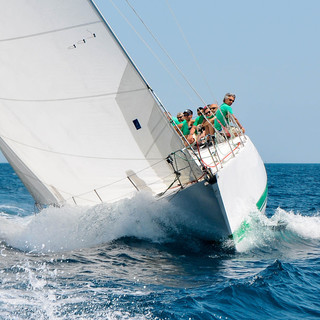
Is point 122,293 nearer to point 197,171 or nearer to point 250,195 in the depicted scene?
point 197,171

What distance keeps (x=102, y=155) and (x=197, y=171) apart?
1.50 meters

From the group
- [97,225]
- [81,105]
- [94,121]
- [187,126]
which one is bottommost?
[97,225]

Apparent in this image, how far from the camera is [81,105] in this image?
26.9 ft

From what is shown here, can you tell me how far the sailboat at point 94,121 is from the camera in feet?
25.6

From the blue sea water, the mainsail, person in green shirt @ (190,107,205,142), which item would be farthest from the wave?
person in green shirt @ (190,107,205,142)

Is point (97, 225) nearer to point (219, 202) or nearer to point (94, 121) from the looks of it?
point (94, 121)

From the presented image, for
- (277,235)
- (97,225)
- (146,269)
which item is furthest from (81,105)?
(277,235)

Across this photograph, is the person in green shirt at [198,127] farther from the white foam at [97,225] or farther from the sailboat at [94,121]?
the white foam at [97,225]

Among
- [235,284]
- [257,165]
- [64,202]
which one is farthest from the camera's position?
[257,165]

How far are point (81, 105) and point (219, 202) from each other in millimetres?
2448

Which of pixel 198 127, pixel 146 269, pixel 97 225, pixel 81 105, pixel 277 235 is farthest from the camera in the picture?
pixel 198 127

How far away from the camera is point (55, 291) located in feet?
19.0

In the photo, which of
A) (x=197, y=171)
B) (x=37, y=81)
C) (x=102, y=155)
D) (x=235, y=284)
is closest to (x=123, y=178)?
(x=102, y=155)

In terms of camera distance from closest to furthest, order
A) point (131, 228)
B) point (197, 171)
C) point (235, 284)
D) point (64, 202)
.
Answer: point (235, 284)
point (197, 171)
point (131, 228)
point (64, 202)
